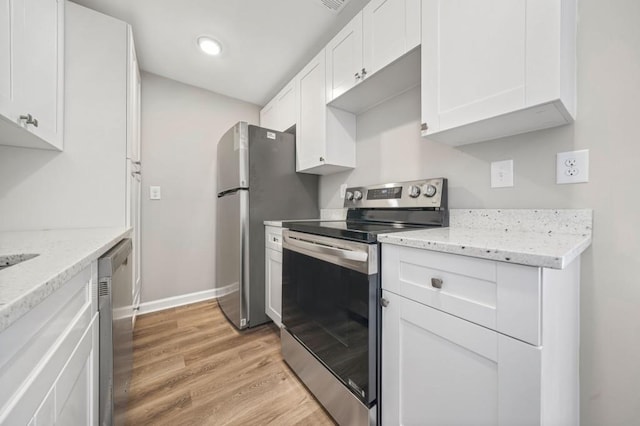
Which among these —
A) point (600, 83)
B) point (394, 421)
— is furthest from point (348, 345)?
point (600, 83)

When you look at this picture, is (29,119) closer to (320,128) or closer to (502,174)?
(320,128)

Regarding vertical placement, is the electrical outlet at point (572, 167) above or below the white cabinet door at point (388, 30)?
below

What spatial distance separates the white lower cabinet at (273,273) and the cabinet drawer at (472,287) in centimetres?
103

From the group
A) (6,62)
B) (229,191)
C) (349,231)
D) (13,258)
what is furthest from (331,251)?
(6,62)

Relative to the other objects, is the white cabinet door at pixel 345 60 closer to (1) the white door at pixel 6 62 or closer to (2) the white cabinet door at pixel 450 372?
(2) the white cabinet door at pixel 450 372

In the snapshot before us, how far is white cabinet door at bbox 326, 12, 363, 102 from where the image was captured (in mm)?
1479

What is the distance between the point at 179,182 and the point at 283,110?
1295 millimetres

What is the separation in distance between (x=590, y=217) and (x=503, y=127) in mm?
463

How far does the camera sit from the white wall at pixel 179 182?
235 centimetres

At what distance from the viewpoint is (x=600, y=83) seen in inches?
35.0

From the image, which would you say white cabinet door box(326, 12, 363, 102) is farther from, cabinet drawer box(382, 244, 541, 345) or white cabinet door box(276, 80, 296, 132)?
cabinet drawer box(382, 244, 541, 345)

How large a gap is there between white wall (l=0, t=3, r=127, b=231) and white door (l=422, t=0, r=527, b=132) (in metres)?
1.85

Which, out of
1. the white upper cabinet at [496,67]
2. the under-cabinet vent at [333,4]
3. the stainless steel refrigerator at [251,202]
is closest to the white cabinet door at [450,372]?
the white upper cabinet at [496,67]

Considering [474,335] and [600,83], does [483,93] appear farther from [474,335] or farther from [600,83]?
[474,335]
